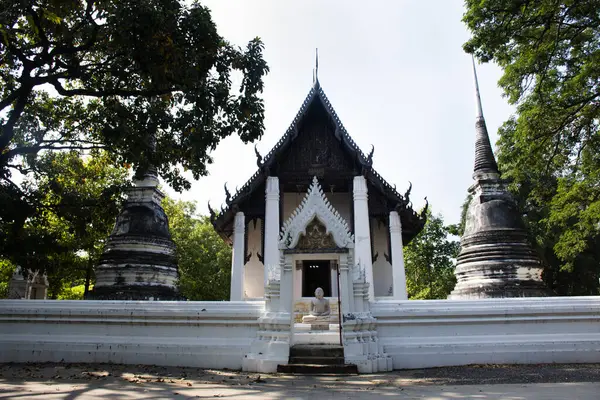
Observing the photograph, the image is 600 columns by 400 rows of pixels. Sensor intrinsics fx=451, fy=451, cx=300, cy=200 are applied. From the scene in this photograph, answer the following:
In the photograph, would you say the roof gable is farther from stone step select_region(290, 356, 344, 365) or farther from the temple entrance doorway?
stone step select_region(290, 356, 344, 365)

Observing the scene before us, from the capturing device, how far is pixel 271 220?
46.3ft

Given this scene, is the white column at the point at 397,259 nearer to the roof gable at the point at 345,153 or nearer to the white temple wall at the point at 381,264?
the roof gable at the point at 345,153

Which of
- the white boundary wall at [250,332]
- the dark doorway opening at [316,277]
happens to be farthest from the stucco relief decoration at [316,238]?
the dark doorway opening at [316,277]

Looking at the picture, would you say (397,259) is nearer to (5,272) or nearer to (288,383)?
(288,383)

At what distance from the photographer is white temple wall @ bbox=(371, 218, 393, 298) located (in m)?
15.9

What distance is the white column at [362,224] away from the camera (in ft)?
44.7

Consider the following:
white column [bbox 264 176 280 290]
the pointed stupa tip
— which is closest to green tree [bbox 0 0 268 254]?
white column [bbox 264 176 280 290]

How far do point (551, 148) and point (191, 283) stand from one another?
18088 mm

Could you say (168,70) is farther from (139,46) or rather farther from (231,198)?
(231,198)

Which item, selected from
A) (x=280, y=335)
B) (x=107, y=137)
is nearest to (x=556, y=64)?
(x=280, y=335)

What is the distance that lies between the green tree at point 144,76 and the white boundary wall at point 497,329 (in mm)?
3948

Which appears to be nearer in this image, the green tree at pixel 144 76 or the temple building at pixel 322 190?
the green tree at pixel 144 76

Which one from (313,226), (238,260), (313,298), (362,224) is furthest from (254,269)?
(313,226)

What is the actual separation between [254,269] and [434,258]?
1149 cm
